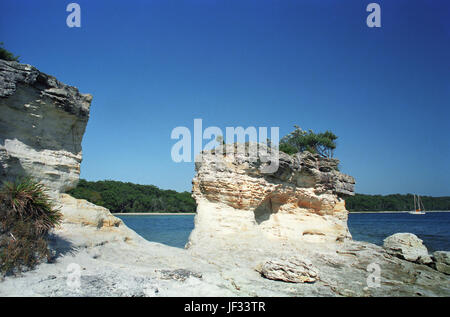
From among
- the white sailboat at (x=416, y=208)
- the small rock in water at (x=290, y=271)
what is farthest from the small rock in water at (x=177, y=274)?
the white sailboat at (x=416, y=208)

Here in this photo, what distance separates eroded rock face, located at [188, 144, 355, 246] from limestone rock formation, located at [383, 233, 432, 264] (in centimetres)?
253

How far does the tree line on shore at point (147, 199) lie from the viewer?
61.1m

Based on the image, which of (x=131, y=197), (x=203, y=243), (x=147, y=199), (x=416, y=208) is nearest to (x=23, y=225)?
(x=203, y=243)

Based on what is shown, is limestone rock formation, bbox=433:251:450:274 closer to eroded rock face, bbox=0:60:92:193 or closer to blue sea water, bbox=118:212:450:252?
blue sea water, bbox=118:212:450:252

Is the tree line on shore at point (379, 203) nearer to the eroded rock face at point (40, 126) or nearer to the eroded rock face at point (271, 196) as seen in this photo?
the eroded rock face at point (271, 196)

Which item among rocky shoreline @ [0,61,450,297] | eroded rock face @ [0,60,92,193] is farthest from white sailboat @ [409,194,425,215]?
eroded rock face @ [0,60,92,193]

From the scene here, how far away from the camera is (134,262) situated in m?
8.57

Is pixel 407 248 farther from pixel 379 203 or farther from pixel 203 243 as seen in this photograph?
pixel 379 203

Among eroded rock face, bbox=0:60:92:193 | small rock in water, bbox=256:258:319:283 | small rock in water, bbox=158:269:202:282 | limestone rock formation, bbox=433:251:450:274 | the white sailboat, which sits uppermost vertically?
eroded rock face, bbox=0:60:92:193

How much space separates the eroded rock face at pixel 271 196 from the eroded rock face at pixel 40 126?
222 inches

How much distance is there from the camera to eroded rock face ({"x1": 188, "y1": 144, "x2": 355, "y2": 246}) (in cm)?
1287

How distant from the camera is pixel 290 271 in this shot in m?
8.22
